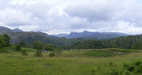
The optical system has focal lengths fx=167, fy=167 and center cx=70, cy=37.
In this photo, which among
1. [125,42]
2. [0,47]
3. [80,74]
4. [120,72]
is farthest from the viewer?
[125,42]

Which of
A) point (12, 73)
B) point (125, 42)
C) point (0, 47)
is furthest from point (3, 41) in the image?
point (125, 42)

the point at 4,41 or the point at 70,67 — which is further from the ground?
the point at 4,41

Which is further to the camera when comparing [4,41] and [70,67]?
[4,41]

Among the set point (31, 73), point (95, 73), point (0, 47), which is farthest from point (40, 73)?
point (0, 47)

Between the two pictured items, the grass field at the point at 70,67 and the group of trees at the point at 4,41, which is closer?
the grass field at the point at 70,67

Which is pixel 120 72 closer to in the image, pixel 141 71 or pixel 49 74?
pixel 141 71

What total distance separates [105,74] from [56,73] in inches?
173

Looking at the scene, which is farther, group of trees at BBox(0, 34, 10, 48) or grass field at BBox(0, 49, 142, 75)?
group of trees at BBox(0, 34, 10, 48)

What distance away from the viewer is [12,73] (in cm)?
1495

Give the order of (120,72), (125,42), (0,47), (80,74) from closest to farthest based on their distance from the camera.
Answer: (120,72), (80,74), (0,47), (125,42)

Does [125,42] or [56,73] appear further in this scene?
[125,42]

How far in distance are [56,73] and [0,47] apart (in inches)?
2370

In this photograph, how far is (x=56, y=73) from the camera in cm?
1526

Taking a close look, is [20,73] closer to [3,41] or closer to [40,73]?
[40,73]
